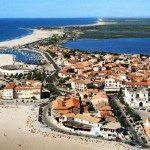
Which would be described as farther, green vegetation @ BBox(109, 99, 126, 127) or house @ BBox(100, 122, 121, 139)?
green vegetation @ BBox(109, 99, 126, 127)

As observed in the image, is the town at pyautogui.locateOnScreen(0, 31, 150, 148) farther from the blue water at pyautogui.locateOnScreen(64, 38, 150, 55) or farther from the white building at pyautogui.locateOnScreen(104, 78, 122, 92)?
the blue water at pyautogui.locateOnScreen(64, 38, 150, 55)

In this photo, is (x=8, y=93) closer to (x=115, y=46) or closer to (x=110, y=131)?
(x=110, y=131)

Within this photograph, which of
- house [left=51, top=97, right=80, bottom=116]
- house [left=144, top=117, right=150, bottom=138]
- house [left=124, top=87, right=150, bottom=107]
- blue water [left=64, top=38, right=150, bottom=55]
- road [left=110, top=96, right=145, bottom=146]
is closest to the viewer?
road [left=110, top=96, right=145, bottom=146]

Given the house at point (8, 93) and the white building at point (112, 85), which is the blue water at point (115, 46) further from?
the house at point (8, 93)

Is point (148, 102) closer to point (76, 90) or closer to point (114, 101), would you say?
point (114, 101)

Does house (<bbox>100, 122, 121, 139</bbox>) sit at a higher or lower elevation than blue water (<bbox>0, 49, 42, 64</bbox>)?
higher

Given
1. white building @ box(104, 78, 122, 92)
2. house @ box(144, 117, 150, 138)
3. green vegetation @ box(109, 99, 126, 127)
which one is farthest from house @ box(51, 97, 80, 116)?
white building @ box(104, 78, 122, 92)

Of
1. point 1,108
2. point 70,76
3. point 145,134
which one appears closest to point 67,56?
point 70,76
